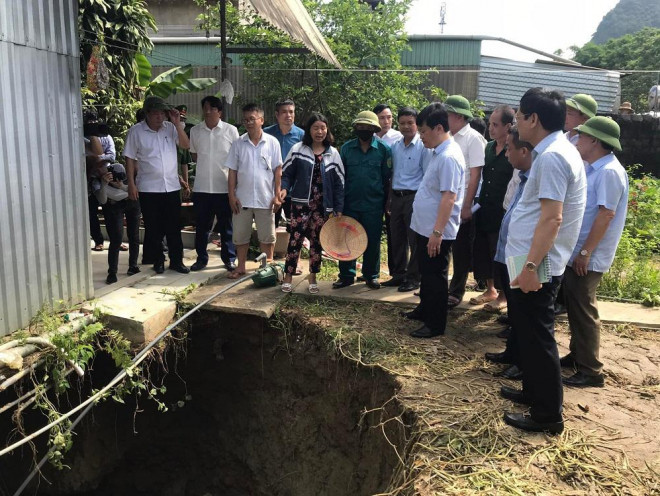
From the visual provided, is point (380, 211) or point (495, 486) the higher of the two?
point (380, 211)

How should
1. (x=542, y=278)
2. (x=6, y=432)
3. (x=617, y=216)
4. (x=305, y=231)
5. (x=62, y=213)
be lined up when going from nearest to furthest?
(x=542, y=278) → (x=617, y=216) → (x=62, y=213) → (x=6, y=432) → (x=305, y=231)

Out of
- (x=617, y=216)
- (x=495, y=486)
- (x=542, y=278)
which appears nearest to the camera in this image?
(x=495, y=486)

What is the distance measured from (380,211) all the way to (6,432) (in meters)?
4.05

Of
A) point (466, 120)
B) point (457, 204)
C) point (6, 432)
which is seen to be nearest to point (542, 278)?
point (457, 204)

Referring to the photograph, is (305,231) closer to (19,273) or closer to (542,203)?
(19,273)

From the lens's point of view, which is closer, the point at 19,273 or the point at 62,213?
the point at 19,273

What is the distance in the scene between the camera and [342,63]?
10.1 metres

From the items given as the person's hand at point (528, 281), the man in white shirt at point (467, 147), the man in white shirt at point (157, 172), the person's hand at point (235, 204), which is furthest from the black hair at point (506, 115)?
the man in white shirt at point (157, 172)

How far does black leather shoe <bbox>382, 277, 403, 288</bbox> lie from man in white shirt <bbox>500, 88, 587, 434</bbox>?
2.59m

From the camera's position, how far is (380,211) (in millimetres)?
5477

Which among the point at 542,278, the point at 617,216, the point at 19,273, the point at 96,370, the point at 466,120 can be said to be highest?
the point at 466,120

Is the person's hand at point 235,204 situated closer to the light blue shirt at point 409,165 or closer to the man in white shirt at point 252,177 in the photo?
the man in white shirt at point 252,177

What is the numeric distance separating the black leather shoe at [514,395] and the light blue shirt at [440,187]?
1318 millimetres

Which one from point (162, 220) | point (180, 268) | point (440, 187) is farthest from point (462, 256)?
point (162, 220)
